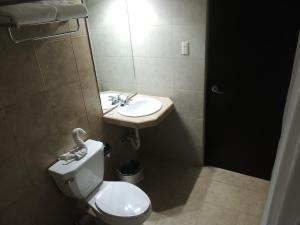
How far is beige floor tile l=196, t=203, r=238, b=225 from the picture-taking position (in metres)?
1.87

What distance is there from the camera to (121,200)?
1625 mm

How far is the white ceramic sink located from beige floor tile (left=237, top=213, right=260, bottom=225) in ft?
3.81

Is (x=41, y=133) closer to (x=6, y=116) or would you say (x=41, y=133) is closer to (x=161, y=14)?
(x=6, y=116)

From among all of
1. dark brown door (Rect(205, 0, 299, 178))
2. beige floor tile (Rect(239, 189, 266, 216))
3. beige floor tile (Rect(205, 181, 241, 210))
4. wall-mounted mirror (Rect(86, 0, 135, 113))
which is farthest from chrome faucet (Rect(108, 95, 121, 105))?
beige floor tile (Rect(239, 189, 266, 216))

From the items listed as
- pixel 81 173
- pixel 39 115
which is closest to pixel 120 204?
pixel 81 173

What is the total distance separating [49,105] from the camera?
149cm

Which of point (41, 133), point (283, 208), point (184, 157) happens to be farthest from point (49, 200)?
point (283, 208)

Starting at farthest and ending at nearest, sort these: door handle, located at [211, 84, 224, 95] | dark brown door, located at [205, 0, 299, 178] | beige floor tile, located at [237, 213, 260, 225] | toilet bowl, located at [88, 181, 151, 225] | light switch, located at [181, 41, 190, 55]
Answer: door handle, located at [211, 84, 224, 95] < light switch, located at [181, 41, 190, 55] < beige floor tile, located at [237, 213, 260, 225] < dark brown door, located at [205, 0, 299, 178] < toilet bowl, located at [88, 181, 151, 225]

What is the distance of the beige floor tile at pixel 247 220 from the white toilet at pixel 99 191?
2.77 feet

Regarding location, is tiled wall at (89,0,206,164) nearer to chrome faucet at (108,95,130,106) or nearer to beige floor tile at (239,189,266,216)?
chrome faucet at (108,95,130,106)

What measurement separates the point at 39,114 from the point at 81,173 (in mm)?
493

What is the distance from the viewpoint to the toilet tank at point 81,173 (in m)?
1.51

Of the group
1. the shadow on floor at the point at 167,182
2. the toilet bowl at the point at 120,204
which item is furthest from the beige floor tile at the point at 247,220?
the toilet bowl at the point at 120,204

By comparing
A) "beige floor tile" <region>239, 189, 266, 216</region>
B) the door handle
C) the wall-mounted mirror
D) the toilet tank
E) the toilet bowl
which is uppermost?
the wall-mounted mirror
